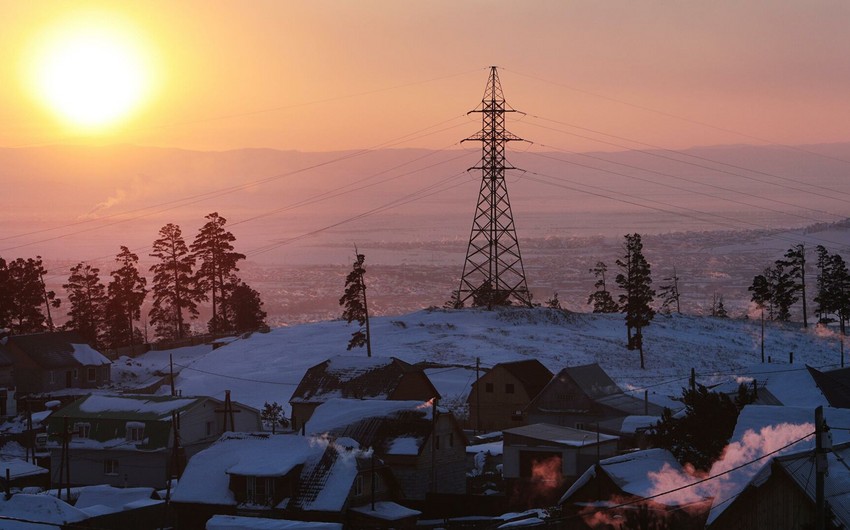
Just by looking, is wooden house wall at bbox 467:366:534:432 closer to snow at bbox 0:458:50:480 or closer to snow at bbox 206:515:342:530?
snow at bbox 0:458:50:480

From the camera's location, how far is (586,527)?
41.0 meters

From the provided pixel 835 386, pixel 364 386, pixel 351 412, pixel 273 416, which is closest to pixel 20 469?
pixel 273 416

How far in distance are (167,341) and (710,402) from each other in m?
74.0

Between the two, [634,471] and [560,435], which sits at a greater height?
[634,471]

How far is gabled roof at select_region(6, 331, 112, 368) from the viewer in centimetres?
8744

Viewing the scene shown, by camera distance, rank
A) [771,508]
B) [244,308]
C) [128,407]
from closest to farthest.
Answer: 1. [771,508]
2. [128,407]
3. [244,308]

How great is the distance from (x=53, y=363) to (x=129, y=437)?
29.1m

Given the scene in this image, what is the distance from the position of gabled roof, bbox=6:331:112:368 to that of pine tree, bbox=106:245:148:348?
27.3m

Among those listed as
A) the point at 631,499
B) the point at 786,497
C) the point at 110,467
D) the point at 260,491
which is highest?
the point at 786,497

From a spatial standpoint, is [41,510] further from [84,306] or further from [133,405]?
[84,306]

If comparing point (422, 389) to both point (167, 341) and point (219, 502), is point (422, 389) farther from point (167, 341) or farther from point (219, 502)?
point (167, 341)

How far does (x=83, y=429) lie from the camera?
6244cm

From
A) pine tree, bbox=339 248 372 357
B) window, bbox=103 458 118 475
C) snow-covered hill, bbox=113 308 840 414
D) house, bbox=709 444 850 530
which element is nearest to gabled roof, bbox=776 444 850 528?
house, bbox=709 444 850 530

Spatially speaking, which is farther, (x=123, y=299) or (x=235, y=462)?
(x=123, y=299)
